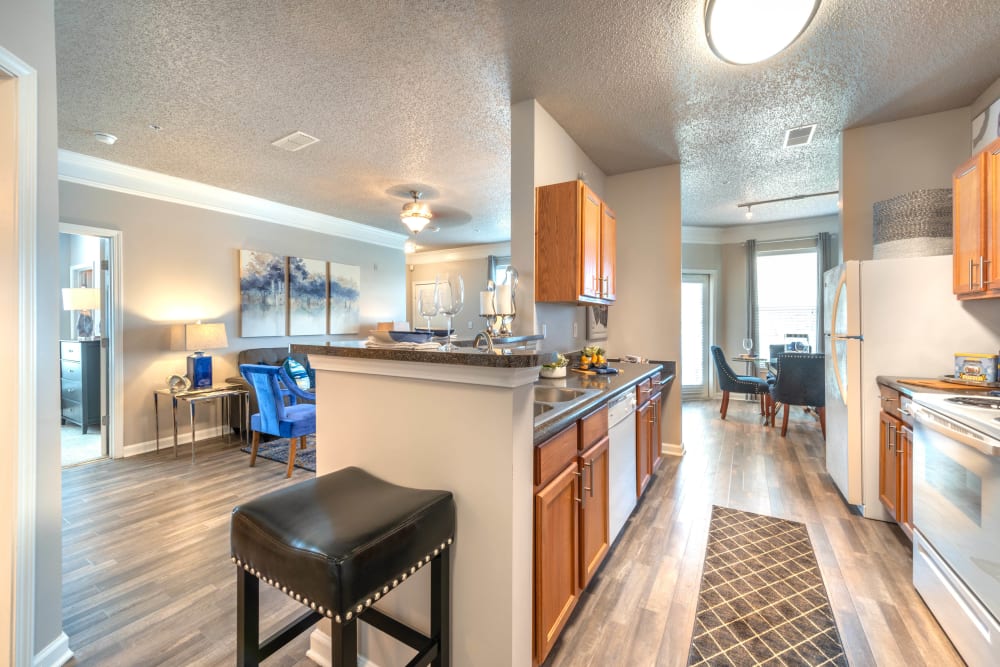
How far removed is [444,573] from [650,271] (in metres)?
3.37

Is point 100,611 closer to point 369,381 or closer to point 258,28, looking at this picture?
point 369,381

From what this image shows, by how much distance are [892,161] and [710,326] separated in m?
4.00

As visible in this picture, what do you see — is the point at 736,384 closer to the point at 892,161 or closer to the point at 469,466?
the point at 892,161

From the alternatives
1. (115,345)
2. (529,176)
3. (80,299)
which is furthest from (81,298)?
(529,176)

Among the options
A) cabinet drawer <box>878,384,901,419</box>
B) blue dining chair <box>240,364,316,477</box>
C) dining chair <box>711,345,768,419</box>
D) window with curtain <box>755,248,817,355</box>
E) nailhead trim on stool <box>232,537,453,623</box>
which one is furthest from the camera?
window with curtain <box>755,248,817,355</box>

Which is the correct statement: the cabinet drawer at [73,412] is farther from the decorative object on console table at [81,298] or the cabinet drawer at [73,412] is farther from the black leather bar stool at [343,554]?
the black leather bar stool at [343,554]

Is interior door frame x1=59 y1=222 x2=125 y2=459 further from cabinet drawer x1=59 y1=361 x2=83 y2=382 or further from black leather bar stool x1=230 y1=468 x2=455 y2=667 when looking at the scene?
black leather bar stool x1=230 y1=468 x2=455 y2=667

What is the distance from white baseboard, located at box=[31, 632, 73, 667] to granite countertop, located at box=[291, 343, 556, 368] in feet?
4.54

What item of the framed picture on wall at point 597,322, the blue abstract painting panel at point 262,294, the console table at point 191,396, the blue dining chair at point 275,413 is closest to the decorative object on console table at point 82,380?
the console table at point 191,396

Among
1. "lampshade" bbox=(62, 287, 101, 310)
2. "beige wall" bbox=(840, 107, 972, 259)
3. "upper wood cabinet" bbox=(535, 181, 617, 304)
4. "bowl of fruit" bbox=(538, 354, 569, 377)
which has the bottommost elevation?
"bowl of fruit" bbox=(538, 354, 569, 377)

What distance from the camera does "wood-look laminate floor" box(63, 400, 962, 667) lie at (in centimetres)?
159

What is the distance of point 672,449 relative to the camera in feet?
12.7

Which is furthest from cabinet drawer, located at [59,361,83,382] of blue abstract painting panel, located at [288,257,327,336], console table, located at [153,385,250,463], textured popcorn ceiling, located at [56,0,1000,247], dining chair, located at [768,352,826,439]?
dining chair, located at [768,352,826,439]

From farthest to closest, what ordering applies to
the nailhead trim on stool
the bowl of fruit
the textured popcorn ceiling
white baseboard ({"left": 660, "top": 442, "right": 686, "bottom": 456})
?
white baseboard ({"left": 660, "top": 442, "right": 686, "bottom": 456}) < the bowl of fruit < the textured popcorn ceiling < the nailhead trim on stool
